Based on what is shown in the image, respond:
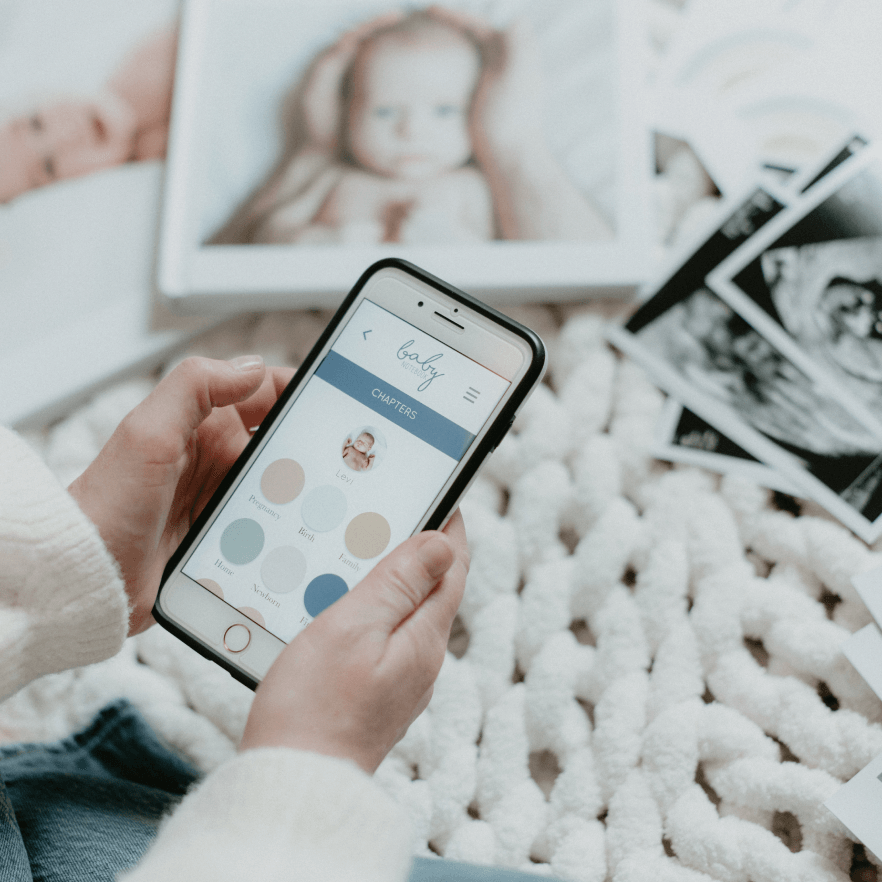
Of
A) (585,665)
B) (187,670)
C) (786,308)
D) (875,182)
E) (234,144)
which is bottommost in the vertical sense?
(187,670)

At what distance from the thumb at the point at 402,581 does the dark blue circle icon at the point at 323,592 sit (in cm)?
6

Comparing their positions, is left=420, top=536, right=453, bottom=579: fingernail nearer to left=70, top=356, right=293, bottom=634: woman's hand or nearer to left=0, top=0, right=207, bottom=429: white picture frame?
A: left=70, top=356, right=293, bottom=634: woman's hand

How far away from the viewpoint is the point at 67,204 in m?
0.58

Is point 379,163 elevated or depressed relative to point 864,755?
elevated

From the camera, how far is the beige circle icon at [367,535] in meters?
0.41

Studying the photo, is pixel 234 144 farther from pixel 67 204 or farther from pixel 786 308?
pixel 786 308

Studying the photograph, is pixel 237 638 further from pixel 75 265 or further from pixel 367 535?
pixel 75 265

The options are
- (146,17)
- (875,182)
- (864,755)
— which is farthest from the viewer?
(146,17)

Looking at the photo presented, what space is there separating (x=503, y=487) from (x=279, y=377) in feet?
0.56

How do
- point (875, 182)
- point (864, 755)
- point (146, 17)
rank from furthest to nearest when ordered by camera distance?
point (146, 17) → point (875, 182) → point (864, 755)

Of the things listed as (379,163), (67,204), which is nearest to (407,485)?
(379,163)

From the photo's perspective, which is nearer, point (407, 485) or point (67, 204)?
point (407, 485)

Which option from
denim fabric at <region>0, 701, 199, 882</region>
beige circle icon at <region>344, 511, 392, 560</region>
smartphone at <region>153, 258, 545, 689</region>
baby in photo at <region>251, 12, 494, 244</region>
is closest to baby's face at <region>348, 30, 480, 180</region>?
baby in photo at <region>251, 12, 494, 244</region>

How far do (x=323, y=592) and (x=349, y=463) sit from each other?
7 cm
